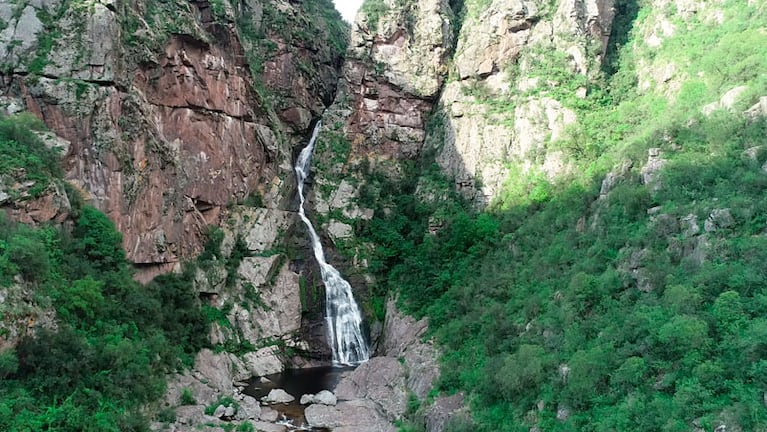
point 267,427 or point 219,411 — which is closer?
point 267,427

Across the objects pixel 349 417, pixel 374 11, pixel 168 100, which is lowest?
pixel 349 417

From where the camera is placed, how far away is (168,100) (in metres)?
36.5

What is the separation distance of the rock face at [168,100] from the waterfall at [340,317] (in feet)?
23.4

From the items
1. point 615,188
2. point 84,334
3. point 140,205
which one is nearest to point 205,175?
point 140,205

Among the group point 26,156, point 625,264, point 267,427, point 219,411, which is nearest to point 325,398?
point 267,427

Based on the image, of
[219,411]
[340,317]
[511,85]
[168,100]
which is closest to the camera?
[219,411]

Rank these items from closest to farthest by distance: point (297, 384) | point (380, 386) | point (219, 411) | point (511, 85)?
point (219, 411), point (380, 386), point (297, 384), point (511, 85)

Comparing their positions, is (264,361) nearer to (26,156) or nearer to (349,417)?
(349,417)

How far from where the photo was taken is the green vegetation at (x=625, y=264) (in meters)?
15.5

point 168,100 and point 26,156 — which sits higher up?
point 168,100

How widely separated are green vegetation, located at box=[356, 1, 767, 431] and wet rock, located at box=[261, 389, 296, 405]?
365 inches

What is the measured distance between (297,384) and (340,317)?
24.0 feet

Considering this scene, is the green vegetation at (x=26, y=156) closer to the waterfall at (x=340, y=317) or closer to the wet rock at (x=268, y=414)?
the wet rock at (x=268, y=414)

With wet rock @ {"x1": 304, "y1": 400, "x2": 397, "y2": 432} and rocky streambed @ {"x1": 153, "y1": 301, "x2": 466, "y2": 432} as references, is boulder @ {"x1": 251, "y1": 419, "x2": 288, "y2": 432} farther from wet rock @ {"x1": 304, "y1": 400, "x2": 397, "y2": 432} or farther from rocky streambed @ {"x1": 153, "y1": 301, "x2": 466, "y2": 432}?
wet rock @ {"x1": 304, "y1": 400, "x2": 397, "y2": 432}
